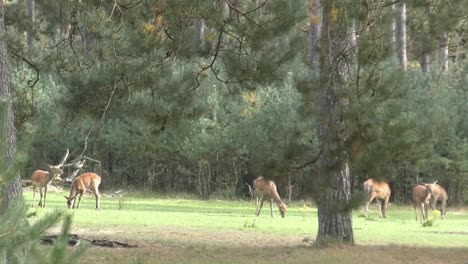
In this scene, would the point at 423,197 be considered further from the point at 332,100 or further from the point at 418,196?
the point at 332,100

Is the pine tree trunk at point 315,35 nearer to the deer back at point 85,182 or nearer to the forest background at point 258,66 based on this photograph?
the forest background at point 258,66

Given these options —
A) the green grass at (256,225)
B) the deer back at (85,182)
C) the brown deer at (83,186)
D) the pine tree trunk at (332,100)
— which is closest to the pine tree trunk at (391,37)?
the pine tree trunk at (332,100)

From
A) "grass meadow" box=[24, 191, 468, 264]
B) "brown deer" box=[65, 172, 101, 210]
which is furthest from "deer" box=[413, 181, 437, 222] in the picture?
"brown deer" box=[65, 172, 101, 210]

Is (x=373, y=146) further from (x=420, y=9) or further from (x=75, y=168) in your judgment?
(x=75, y=168)

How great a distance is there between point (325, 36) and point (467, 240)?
6777mm

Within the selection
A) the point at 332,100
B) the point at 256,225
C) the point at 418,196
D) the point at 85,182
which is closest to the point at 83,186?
the point at 85,182

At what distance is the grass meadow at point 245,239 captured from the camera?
504 inches

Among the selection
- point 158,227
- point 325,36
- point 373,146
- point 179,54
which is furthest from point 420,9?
point 158,227

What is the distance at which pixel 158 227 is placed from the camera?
57.9 ft

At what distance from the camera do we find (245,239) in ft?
51.5

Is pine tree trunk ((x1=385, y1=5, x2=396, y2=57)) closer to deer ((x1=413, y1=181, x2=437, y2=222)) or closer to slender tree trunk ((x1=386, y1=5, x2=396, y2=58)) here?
slender tree trunk ((x1=386, y1=5, x2=396, y2=58))

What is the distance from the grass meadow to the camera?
12.8 meters

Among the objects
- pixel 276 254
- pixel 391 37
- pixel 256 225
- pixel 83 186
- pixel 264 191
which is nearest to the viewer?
pixel 391 37

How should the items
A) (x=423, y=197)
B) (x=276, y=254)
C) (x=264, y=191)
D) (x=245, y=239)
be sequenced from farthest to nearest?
(x=423, y=197)
(x=264, y=191)
(x=245, y=239)
(x=276, y=254)
